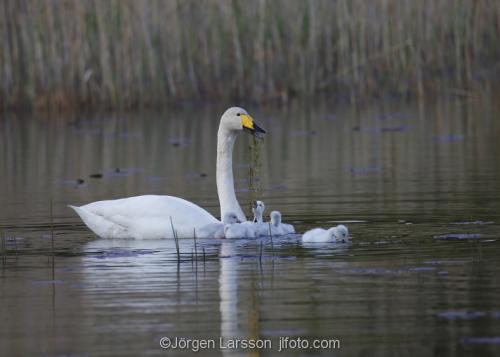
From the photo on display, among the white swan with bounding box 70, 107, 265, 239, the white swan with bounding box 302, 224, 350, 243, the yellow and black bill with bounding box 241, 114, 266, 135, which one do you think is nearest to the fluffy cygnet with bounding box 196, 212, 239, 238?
the white swan with bounding box 70, 107, 265, 239

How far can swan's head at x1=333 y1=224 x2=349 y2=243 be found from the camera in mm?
8398

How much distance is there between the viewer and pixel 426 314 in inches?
235

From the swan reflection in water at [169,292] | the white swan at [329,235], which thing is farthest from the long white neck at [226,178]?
the white swan at [329,235]

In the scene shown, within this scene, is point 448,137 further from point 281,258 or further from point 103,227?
point 281,258

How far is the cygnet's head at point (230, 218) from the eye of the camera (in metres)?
9.73

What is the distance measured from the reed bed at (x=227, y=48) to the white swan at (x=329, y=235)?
12.8 meters

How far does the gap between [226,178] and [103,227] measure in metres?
1.17

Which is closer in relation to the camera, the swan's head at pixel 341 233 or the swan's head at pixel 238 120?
the swan's head at pixel 341 233

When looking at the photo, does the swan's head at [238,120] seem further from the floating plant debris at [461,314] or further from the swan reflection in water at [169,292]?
the floating plant debris at [461,314]

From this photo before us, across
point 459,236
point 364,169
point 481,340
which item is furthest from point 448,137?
point 481,340

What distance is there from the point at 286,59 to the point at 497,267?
15411mm

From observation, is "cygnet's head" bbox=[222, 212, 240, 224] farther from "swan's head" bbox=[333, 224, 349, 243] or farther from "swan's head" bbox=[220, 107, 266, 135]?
"swan's head" bbox=[333, 224, 349, 243]

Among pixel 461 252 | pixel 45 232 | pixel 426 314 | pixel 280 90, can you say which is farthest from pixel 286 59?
pixel 426 314

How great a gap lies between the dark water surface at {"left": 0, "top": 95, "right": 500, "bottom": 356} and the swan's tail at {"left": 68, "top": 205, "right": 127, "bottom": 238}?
0.10 meters
